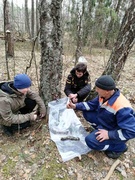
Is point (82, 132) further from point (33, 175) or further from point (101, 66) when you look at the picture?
point (101, 66)

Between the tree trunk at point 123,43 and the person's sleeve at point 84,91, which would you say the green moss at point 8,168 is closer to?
the person's sleeve at point 84,91

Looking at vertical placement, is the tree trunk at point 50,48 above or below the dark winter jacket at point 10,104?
above

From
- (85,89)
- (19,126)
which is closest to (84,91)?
(85,89)

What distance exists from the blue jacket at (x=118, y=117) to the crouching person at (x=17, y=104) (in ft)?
3.60

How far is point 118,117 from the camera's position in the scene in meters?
2.15

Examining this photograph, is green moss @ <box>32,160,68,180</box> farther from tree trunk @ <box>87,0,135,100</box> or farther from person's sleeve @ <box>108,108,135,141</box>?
tree trunk @ <box>87,0,135,100</box>

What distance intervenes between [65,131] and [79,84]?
39.4 inches

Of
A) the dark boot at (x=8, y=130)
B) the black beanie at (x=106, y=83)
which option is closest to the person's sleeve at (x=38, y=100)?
the dark boot at (x=8, y=130)

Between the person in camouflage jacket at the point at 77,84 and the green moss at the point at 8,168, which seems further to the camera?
the person in camouflage jacket at the point at 77,84

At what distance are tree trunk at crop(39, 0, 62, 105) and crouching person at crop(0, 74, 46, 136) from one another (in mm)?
227

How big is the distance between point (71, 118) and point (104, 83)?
1.11 m

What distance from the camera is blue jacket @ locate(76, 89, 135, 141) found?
6.86 feet

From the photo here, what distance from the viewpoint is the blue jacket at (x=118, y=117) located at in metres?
2.09

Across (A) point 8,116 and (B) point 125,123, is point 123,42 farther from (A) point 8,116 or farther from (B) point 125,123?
(A) point 8,116
